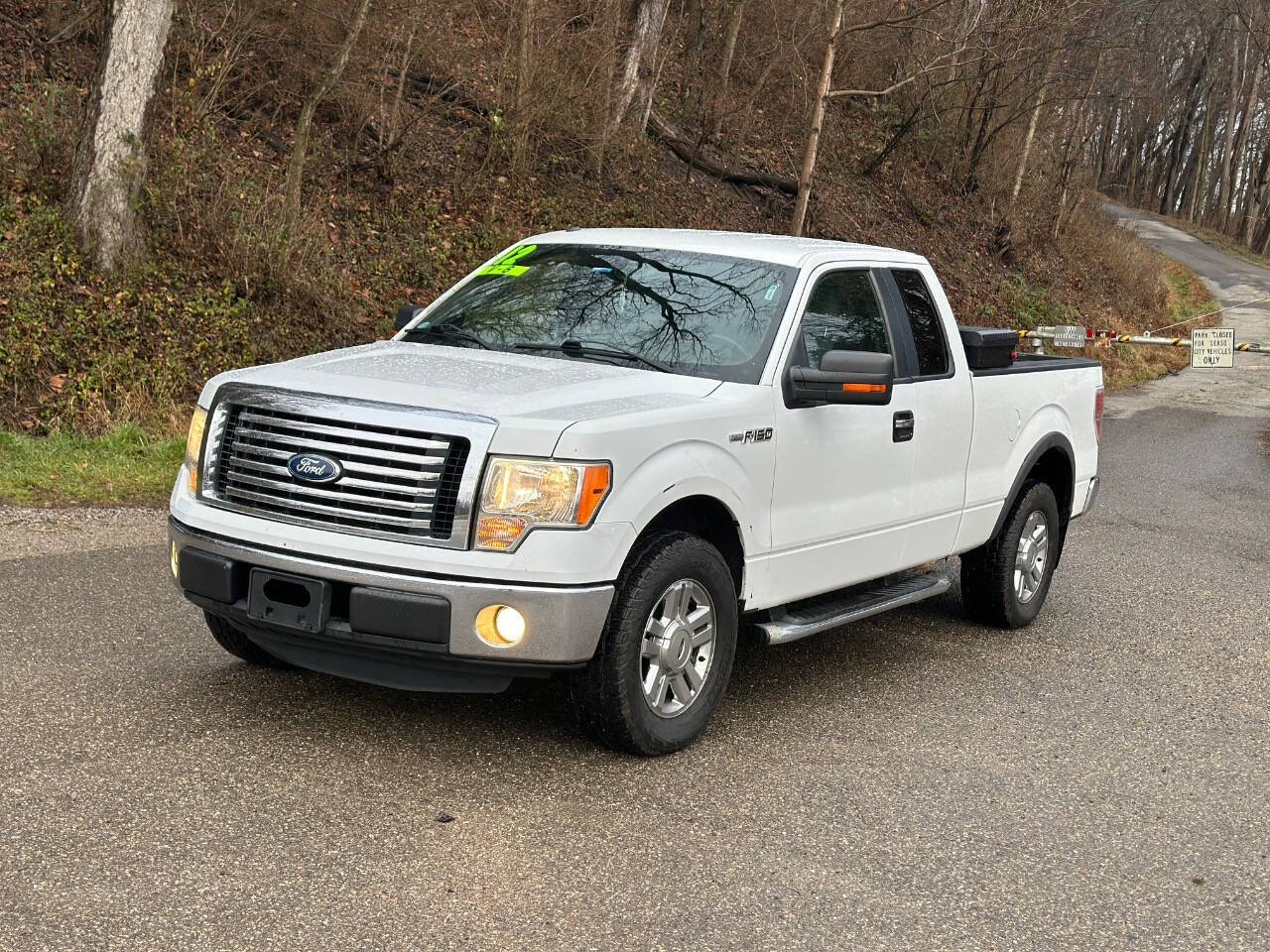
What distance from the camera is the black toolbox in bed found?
7312mm

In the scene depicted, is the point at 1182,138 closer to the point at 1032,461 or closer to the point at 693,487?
the point at 1032,461

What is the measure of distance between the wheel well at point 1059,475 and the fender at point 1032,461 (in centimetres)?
3

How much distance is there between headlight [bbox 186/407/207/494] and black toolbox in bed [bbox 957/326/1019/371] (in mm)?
3746

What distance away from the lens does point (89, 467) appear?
32.7 feet

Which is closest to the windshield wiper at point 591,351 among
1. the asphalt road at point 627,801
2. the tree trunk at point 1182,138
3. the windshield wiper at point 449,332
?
the windshield wiper at point 449,332

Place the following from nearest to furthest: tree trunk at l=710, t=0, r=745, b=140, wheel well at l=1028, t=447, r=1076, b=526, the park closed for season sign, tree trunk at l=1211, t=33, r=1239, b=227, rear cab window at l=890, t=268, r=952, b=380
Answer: rear cab window at l=890, t=268, r=952, b=380 → wheel well at l=1028, t=447, r=1076, b=526 → the park closed for season sign → tree trunk at l=710, t=0, r=745, b=140 → tree trunk at l=1211, t=33, r=1239, b=227

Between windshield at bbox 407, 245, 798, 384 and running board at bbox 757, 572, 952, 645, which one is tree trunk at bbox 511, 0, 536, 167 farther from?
running board at bbox 757, 572, 952, 645

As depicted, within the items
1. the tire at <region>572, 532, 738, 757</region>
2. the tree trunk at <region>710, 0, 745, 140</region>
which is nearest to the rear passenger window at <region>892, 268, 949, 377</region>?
the tire at <region>572, 532, 738, 757</region>

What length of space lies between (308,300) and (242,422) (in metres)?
9.41

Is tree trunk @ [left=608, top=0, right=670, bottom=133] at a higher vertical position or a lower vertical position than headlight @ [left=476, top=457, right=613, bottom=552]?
higher

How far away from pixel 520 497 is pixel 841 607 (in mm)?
2053

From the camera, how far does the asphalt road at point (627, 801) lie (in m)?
4.00

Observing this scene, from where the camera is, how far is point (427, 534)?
481 cm

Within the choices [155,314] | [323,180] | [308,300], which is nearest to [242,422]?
[155,314]
